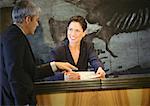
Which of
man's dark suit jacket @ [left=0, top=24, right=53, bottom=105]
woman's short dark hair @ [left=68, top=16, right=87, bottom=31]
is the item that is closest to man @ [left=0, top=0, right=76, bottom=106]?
man's dark suit jacket @ [left=0, top=24, right=53, bottom=105]

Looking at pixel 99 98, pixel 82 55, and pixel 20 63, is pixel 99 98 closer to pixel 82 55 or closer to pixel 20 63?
pixel 82 55

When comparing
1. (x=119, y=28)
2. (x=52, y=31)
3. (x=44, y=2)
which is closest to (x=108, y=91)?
(x=119, y=28)

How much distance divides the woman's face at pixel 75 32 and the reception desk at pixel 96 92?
347 millimetres

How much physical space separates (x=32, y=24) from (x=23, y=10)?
13 cm

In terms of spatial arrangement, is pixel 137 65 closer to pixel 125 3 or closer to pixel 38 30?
pixel 125 3

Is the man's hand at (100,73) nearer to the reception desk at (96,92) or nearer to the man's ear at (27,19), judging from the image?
the reception desk at (96,92)

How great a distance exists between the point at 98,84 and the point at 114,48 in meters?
0.32

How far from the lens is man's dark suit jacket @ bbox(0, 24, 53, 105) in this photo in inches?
67.1

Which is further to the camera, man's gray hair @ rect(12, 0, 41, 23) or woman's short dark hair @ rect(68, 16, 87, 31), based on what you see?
woman's short dark hair @ rect(68, 16, 87, 31)

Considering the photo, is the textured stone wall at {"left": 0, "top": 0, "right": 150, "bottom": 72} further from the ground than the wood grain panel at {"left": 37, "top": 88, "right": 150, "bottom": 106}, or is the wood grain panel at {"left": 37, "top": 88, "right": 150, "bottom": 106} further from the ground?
the textured stone wall at {"left": 0, "top": 0, "right": 150, "bottom": 72}

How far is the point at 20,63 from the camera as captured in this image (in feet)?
5.69

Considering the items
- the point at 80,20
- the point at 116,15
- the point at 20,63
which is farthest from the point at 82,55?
the point at 20,63

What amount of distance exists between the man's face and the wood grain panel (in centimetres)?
52

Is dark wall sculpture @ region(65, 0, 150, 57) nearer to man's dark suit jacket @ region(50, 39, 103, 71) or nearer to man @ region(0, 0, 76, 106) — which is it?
man's dark suit jacket @ region(50, 39, 103, 71)
